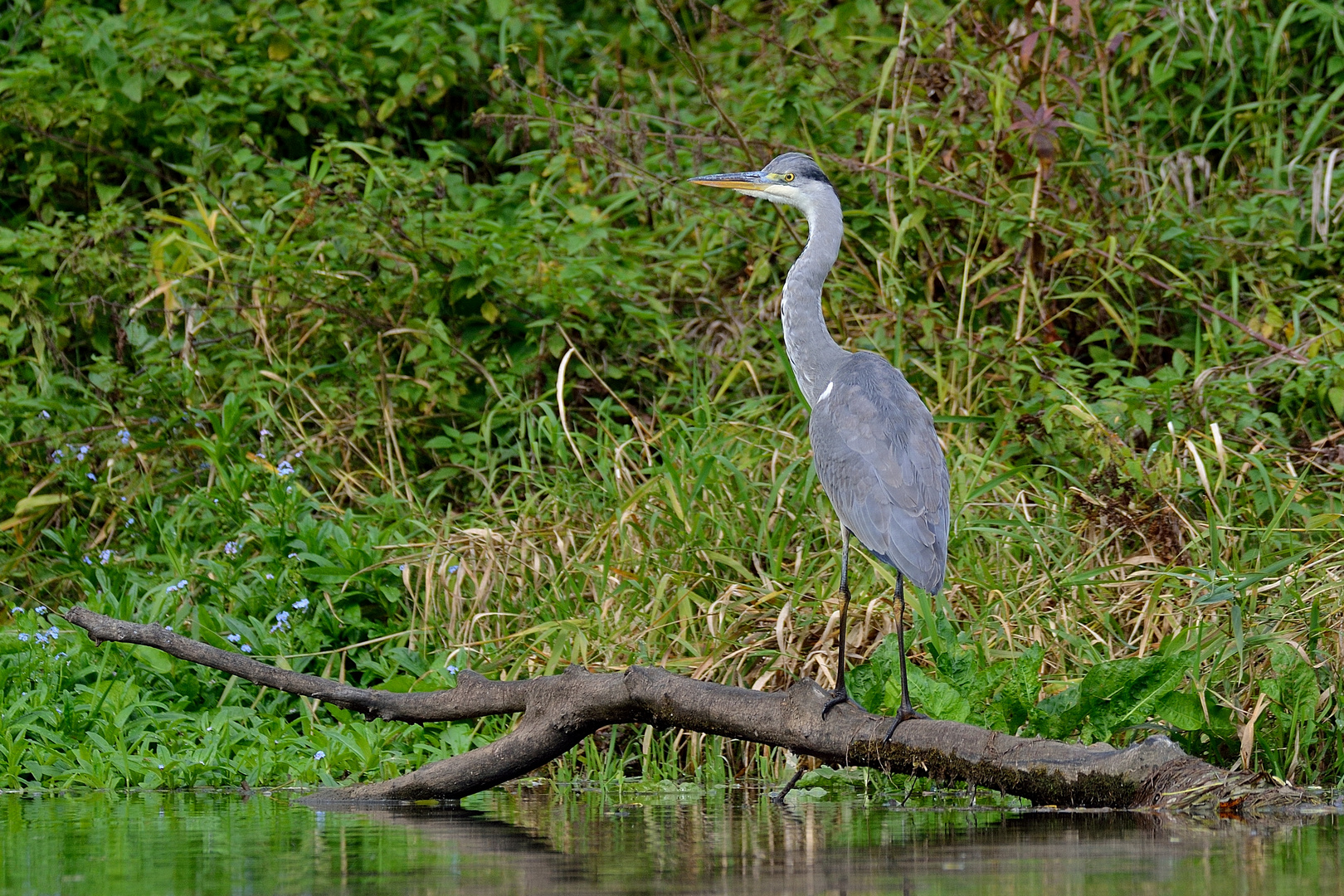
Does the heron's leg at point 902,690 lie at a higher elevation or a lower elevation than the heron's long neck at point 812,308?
lower

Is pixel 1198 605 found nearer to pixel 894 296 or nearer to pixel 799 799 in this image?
pixel 799 799

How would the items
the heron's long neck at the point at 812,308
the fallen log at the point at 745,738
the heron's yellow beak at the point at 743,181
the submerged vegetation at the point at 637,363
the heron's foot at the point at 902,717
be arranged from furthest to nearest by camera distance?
the heron's yellow beak at the point at 743,181, the heron's long neck at the point at 812,308, the submerged vegetation at the point at 637,363, the heron's foot at the point at 902,717, the fallen log at the point at 745,738

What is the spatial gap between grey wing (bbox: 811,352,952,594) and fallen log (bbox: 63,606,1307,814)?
1.80 ft

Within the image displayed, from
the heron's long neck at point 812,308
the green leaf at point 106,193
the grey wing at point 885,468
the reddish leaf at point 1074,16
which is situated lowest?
the grey wing at point 885,468

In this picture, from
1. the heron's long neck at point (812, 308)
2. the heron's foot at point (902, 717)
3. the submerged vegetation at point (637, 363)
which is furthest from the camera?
the heron's long neck at point (812, 308)

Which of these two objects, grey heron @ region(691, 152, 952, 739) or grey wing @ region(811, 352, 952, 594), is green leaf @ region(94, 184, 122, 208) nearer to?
grey heron @ region(691, 152, 952, 739)

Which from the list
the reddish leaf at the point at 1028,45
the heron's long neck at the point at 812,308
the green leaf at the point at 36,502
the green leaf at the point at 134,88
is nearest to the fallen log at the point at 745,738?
the heron's long neck at the point at 812,308

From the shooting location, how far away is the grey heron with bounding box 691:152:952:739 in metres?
4.35

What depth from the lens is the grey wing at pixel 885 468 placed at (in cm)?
434

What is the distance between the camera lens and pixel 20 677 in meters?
5.25

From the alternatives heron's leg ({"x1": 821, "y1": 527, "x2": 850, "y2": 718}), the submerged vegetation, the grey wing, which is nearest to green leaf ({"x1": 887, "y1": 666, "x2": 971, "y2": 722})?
the submerged vegetation

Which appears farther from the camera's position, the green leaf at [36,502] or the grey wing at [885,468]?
the green leaf at [36,502]

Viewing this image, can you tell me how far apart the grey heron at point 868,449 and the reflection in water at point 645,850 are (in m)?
0.43

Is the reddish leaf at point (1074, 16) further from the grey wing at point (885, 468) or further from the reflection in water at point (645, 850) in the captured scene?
the reflection in water at point (645, 850)
